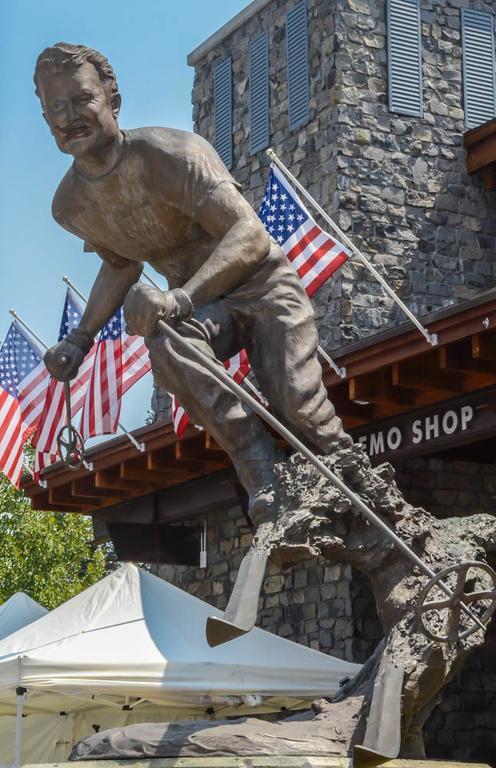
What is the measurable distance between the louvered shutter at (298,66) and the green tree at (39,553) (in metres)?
9.26

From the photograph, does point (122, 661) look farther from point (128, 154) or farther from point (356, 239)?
point (356, 239)

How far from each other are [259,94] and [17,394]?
5.35 m

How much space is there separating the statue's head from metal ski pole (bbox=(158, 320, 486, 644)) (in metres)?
0.76

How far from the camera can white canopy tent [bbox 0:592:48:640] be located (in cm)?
1081

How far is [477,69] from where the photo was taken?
15148mm

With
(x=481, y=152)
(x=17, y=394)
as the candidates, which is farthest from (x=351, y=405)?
(x=481, y=152)

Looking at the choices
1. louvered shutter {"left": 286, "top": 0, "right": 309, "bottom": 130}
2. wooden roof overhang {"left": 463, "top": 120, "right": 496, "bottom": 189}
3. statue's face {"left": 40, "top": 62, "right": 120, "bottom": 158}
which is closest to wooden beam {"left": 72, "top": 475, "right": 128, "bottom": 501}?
louvered shutter {"left": 286, "top": 0, "right": 309, "bottom": 130}

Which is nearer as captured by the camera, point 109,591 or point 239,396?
point 239,396

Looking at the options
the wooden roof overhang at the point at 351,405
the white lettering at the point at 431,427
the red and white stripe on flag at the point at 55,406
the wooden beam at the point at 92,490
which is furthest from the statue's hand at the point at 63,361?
the wooden beam at the point at 92,490

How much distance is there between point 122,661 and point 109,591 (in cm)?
105

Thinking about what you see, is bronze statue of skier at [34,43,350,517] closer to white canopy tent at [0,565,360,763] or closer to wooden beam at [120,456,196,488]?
white canopy tent at [0,565,360,763]

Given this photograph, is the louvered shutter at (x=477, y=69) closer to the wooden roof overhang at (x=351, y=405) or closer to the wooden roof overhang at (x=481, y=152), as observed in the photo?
the wooden roof overhang at (x=481, y=152)

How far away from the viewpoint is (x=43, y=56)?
4.46 meters

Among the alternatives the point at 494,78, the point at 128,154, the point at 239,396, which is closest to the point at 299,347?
the point at 239,396
